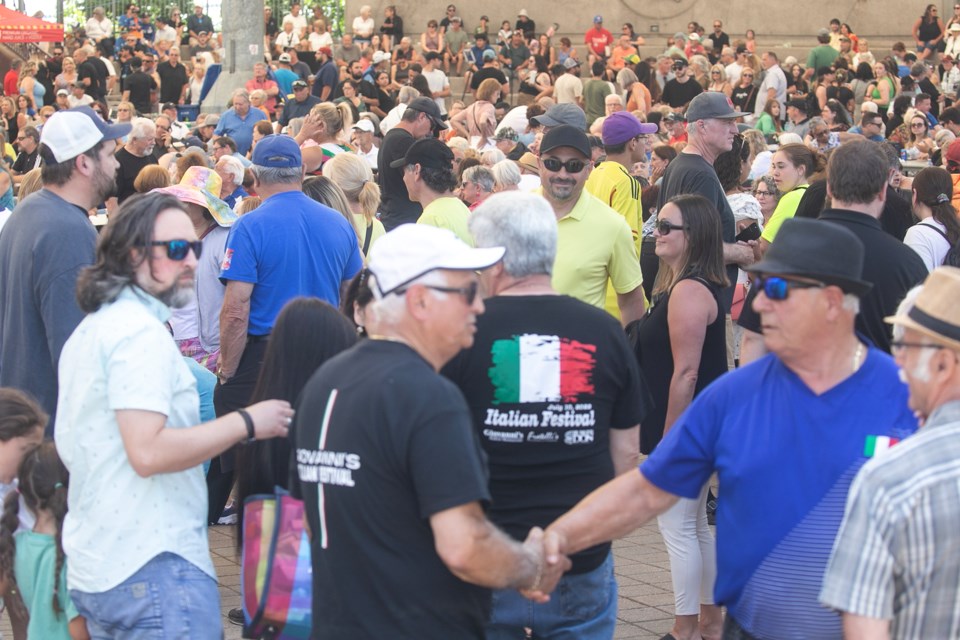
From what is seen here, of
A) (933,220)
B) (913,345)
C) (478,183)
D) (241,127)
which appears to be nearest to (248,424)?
(913,345)

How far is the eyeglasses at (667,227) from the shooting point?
5531mm

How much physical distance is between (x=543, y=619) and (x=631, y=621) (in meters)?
2.13

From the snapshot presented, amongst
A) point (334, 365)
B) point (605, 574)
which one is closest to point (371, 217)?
point (605, 574)

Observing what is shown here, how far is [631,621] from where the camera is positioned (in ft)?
18.8

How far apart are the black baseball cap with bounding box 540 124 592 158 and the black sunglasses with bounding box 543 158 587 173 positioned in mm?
56

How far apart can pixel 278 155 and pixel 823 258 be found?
3731 mm

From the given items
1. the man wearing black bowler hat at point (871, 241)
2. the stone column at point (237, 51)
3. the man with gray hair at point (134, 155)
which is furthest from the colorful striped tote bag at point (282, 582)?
the stone column at point (237, 51)

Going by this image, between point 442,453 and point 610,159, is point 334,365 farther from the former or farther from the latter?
point 610,159

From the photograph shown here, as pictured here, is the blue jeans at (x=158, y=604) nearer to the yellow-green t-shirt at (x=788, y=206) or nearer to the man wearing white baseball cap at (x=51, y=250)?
the man wearing white baseball cap at (x=51, y=250)

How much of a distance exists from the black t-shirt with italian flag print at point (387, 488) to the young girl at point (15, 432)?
1702 mm

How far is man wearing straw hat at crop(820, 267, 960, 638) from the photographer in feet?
8.20

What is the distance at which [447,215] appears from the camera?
679 cm

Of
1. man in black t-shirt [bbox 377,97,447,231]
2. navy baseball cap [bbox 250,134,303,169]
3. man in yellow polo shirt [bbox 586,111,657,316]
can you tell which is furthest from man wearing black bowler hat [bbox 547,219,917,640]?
man in black t-shirt [bbox 377,97,447,231]

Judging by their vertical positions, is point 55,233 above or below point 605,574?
above
